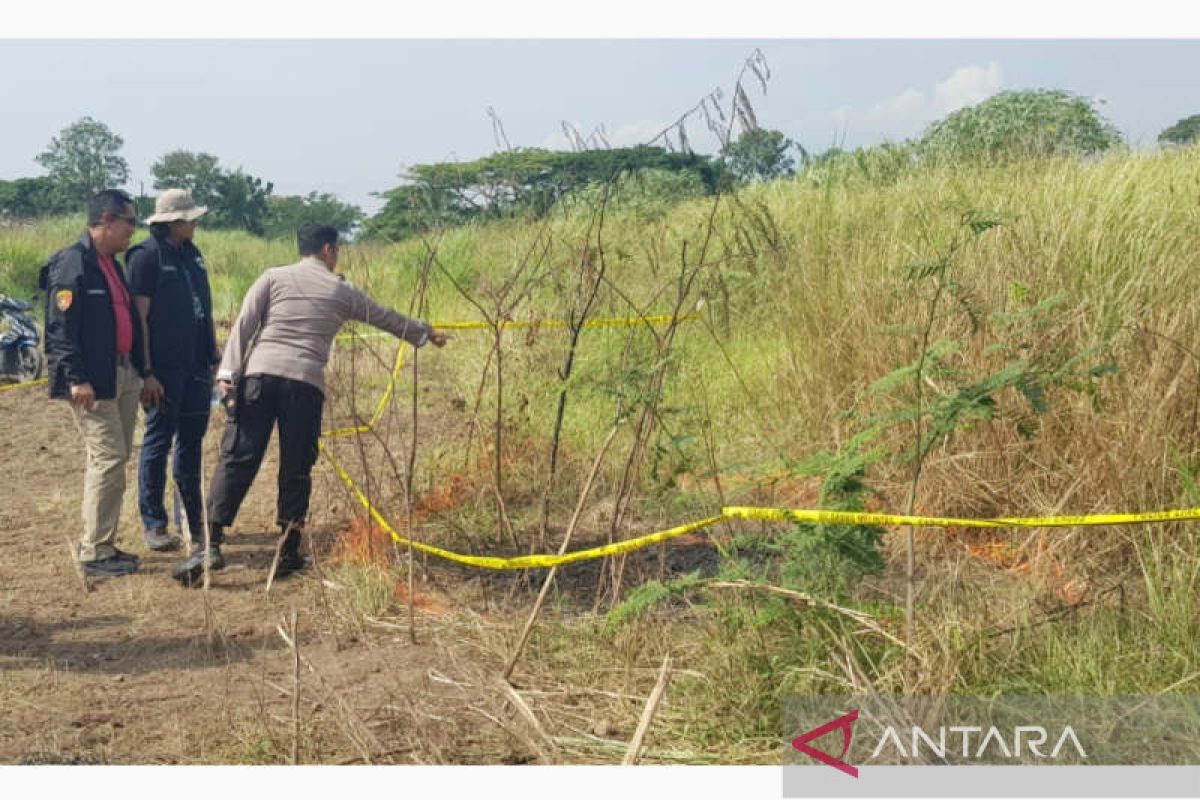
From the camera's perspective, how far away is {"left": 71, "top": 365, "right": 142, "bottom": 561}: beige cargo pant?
5648mm

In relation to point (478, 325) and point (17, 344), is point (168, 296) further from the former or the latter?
point (17, 344)

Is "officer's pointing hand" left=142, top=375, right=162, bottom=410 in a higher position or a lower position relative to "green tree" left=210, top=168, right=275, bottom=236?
lower

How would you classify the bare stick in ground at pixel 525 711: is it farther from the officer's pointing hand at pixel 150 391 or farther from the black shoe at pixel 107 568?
the officer's pointing hand at pixel 150 391

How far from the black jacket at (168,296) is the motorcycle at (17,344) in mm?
6749

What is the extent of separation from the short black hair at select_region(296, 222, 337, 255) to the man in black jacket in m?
0.85

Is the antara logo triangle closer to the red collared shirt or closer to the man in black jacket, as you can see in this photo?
the man in black jacket

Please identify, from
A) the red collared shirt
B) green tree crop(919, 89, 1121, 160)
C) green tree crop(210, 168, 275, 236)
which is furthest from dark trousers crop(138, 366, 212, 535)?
green tree crop(210, 168, 275, 236)

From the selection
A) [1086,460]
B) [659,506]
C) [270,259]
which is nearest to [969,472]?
[1086,460]

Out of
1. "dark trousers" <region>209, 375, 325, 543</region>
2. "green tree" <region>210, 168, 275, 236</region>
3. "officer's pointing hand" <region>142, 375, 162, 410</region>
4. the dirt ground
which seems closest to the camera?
the dirt ground

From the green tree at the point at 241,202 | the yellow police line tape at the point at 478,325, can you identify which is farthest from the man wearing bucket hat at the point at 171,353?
the green tree at the point at 241,202

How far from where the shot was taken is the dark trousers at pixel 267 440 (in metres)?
5.58

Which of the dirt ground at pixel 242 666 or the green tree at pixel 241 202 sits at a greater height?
the green tree at pixel 241 202

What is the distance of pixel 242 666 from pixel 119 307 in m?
2.14

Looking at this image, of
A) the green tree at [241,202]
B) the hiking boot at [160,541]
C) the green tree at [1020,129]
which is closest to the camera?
the hiking boot at [160,541]
